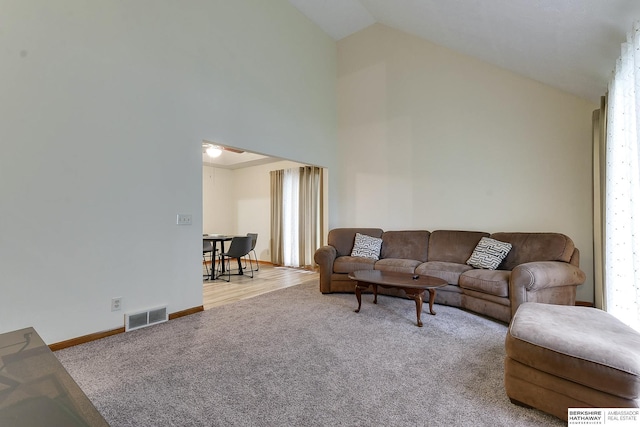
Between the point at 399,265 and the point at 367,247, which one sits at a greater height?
the point at 367,247

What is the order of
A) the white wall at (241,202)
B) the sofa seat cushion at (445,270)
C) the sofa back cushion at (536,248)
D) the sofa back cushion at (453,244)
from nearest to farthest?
1. the sofa back cushion at (536,248)
2. the sofa seat cushion at (445,270)
3. the sofa back cushion at (453,244)
4. the white wall at (241,202)

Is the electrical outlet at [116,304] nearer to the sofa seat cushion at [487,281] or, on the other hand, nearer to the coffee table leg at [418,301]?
the coffee table leg at [418,301]

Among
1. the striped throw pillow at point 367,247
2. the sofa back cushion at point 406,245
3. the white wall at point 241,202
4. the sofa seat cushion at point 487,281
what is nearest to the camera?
the sofa seat cushion at point 487,281

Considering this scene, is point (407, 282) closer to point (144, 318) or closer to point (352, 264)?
point (352, 264)

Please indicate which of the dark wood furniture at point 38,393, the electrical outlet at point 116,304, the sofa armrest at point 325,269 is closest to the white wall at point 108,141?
the electrical outlet at point 116,304

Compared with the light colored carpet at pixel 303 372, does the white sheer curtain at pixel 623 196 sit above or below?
above

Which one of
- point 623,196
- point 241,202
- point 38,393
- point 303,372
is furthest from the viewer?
point 241,202

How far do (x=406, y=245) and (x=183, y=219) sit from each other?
3.09 meters

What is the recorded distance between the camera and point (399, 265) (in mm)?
3740

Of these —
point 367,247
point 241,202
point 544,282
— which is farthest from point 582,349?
point 241,202

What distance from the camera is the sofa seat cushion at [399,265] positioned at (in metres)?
3.65

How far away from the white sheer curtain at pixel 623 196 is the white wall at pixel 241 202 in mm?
5386

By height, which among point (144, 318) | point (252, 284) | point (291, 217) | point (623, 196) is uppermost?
point (623, 196)

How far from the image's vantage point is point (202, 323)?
2.88 m
